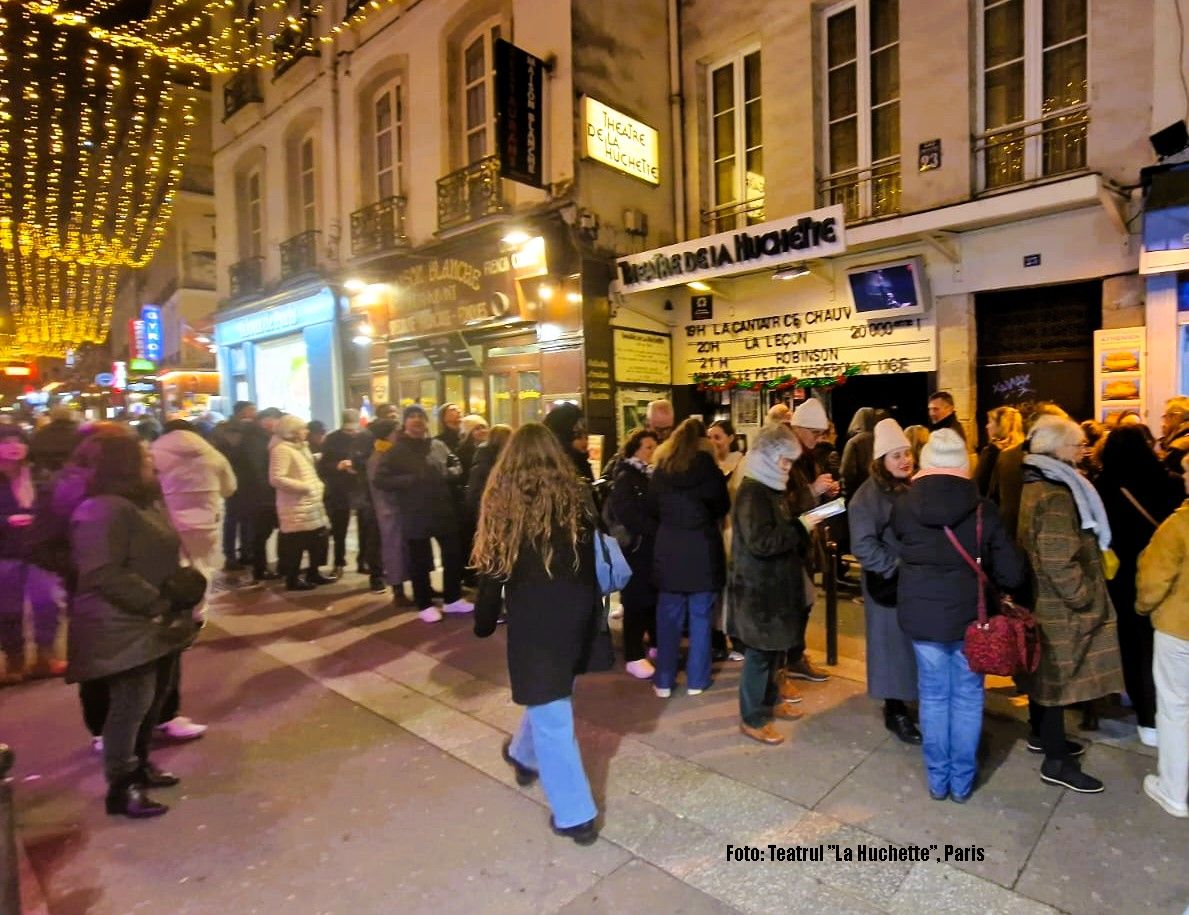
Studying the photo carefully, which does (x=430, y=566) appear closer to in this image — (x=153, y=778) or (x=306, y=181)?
(x=153, y=778)

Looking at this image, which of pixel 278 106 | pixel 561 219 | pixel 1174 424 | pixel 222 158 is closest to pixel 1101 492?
pixel 1174 424

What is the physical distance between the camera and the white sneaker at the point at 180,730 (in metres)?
4.32

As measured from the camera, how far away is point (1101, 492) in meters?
4.09

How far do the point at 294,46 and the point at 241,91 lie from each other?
2981 millimetres

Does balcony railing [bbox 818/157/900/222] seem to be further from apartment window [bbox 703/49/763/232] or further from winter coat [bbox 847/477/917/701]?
winter coat [bbox 847/477/917/701]

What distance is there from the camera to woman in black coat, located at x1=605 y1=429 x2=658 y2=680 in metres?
4.90

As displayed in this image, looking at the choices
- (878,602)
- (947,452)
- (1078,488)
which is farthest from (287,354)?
(1078,488)

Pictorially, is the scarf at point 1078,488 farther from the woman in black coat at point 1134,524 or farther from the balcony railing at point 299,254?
the balcony railing at point 299,254

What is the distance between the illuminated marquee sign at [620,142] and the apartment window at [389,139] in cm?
488

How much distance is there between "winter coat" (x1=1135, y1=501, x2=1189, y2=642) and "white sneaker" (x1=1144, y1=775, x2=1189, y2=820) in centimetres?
76

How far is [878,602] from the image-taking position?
390cm

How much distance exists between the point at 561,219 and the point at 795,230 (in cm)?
352

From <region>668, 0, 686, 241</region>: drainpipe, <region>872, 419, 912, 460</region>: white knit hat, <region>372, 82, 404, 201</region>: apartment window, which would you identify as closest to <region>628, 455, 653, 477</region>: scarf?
<region>872, 419, 912, 460</region>: white knit hat

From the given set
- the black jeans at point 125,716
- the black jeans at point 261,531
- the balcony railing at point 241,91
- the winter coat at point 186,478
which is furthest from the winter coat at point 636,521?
the balcony railing at point 241,91
